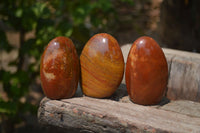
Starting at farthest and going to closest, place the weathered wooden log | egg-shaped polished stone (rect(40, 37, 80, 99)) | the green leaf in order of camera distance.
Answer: the green leaf
egg-shaped polished stone (rect(40, 37, 80, 99))
the weathered wooden log

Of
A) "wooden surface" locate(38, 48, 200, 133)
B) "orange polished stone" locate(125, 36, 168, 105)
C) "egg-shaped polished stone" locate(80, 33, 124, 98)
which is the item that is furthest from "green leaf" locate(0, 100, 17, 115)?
"orange polished stone" locate(125, 36, 168, 105)

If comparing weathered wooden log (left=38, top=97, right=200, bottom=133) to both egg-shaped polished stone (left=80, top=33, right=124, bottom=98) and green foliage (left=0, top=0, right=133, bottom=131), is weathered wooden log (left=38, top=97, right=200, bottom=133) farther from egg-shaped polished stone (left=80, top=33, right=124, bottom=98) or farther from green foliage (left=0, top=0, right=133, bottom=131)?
green foliage (left=0, top=0, right=133, bottom=131)

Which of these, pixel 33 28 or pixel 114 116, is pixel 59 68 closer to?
pixel 114 116

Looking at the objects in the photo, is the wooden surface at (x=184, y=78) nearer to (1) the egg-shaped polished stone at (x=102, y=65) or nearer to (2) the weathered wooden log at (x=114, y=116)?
(2) the weathered wooden log at (x=114, y=116)

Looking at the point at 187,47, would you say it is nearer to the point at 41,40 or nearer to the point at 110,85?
the point at 41,40

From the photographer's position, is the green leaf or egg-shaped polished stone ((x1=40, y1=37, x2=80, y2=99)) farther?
the green leaf

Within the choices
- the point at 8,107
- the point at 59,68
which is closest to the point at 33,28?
the point at 8,107
